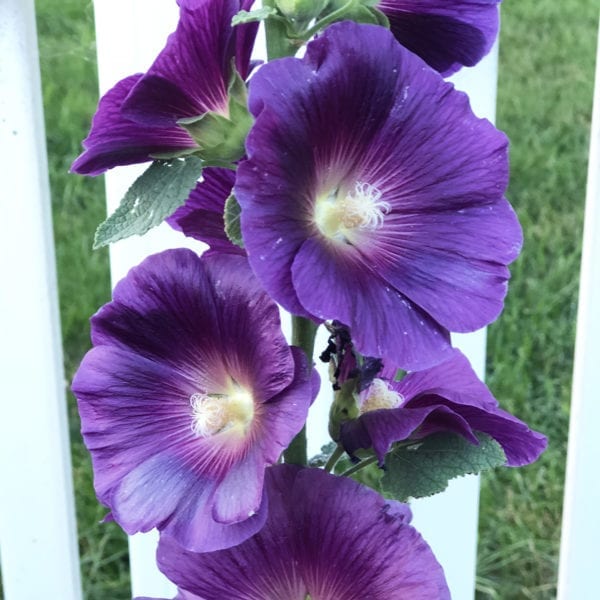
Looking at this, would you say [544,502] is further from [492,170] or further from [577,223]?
[492,170]

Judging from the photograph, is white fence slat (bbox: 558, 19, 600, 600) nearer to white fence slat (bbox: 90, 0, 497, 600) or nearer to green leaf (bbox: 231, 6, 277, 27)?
white fence slat (bbox: 90, 0, 497, 600)

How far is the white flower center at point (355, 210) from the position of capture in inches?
16.6

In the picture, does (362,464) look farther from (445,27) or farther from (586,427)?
(586,427)

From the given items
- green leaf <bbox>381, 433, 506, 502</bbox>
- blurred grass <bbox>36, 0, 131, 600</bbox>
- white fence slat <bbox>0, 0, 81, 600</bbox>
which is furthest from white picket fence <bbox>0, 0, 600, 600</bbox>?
green leaf <bbox>381, 433, 506, 502</bbox>

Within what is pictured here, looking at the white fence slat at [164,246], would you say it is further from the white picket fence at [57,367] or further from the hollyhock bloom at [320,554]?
the hollyhock bloom at [320,554]

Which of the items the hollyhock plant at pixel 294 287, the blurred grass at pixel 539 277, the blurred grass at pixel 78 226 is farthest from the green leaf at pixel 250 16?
the blurred grass at pixel 539 277

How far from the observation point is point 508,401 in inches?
51.7

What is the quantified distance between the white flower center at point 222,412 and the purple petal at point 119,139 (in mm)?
122

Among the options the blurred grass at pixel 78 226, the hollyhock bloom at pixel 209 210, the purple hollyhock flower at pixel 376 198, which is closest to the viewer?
the purple hollyhock flower at pixel 376 198

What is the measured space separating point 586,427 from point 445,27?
516 mm

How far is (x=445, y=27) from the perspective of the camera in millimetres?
455

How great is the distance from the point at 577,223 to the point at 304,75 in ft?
4.17

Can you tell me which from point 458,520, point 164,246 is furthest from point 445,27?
point 458,520

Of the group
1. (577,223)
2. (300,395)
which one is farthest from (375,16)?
(577,223)
